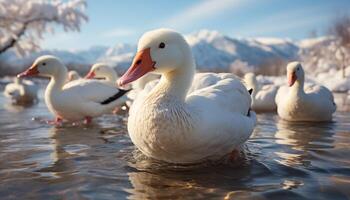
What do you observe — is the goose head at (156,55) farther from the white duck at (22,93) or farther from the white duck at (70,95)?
the white duck at (22,93)

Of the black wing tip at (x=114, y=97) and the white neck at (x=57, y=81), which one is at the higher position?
the white neck at (x=57, y=81)

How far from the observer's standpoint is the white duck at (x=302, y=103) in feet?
23.6

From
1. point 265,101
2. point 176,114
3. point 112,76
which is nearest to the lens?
point 176,114

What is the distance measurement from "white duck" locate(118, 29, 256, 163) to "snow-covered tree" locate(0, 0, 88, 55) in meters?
23.9

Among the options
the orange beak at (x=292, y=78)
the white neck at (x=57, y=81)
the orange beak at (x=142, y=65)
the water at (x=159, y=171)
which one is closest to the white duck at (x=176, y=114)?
the orange beak at (x=142, y=65)

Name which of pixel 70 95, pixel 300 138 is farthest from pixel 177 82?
pixel 70 95

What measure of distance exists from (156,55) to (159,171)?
3.33 feet

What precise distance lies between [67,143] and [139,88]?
4.04 metres

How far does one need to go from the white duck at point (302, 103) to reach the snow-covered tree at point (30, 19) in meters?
21.6

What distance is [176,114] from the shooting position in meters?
3.22

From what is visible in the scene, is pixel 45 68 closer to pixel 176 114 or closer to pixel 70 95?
pixel 70 95

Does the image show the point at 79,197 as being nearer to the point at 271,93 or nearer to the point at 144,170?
the point at 144,170

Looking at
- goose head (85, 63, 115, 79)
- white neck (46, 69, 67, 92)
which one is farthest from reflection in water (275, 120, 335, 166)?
goose head (85, 63, 115, 79)

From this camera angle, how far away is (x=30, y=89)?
13648mm
